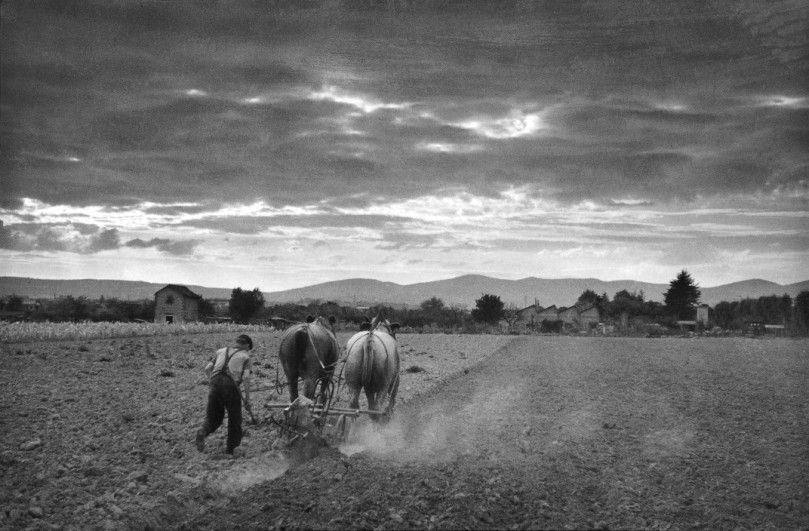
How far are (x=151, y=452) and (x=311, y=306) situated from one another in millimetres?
47174

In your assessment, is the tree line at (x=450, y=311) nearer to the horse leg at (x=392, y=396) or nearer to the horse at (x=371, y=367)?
the horse leg at (x=392, y=396)

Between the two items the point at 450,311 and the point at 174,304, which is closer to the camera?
the point at 174,304

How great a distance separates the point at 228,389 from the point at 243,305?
62.9 m

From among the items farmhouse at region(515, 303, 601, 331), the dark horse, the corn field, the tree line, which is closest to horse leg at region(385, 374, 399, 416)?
the dark horse

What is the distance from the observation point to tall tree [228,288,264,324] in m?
70.6

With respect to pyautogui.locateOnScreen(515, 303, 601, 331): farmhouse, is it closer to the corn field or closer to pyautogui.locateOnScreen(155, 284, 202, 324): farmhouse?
pyautogui.locateOnScreen(155, 284, 202, 324): farmhouse

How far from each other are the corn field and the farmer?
28431 millimetres

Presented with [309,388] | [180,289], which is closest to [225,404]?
[309,388]

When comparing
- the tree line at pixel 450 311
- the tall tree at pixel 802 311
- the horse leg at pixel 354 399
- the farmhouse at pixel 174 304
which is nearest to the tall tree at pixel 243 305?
the tree line at pixel 450 311

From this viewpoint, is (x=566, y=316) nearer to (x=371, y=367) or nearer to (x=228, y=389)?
(x=371, y=367)

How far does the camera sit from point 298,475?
28.9 ft

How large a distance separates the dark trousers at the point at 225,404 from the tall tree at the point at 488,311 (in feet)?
261

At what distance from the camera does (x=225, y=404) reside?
993 centimetres

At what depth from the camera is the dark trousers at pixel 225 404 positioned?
389 inches
